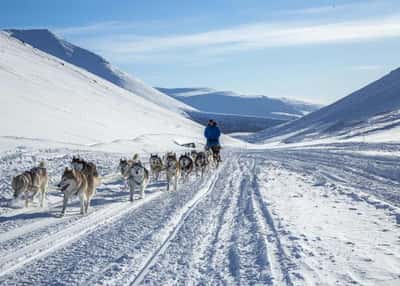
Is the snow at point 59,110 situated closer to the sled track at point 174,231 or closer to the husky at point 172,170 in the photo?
the husky at point 172,170

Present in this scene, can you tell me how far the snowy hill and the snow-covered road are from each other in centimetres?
1979

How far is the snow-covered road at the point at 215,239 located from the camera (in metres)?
6.04

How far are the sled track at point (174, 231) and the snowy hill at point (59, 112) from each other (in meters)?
18.1

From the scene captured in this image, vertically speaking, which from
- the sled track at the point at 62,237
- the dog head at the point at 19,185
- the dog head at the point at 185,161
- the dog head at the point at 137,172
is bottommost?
the sled track at the point at 62,237

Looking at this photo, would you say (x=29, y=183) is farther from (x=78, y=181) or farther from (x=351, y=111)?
(x=351, y=111)

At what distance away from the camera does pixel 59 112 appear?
175 feet

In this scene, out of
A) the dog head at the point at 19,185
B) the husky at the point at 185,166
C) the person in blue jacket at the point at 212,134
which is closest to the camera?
the dog head at the point at 19,185

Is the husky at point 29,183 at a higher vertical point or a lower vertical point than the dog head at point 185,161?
lower

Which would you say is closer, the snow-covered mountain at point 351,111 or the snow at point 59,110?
the snow at point 59,110

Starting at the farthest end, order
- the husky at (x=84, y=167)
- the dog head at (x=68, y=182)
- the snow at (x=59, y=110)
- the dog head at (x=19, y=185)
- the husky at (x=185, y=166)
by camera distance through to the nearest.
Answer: the snow at (x=59, y=110)
the husky at (x=185, y=166)
the husky at (x=84, y=167)
the dog head at (x=19, y=185)
the dog head at (x=68, y=182)

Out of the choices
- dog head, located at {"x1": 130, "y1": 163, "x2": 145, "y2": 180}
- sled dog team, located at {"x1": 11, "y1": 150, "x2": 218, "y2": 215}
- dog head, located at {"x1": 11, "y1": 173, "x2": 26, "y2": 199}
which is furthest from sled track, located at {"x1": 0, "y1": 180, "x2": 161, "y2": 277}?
dog head, located at {"x1": 11, "y1": 173, "x2": 26, "y2": 199}

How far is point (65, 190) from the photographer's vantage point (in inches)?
413

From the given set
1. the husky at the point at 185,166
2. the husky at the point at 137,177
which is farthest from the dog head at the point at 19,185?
the husky at the point at 185,166

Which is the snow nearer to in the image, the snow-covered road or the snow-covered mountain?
the snow-covered road
